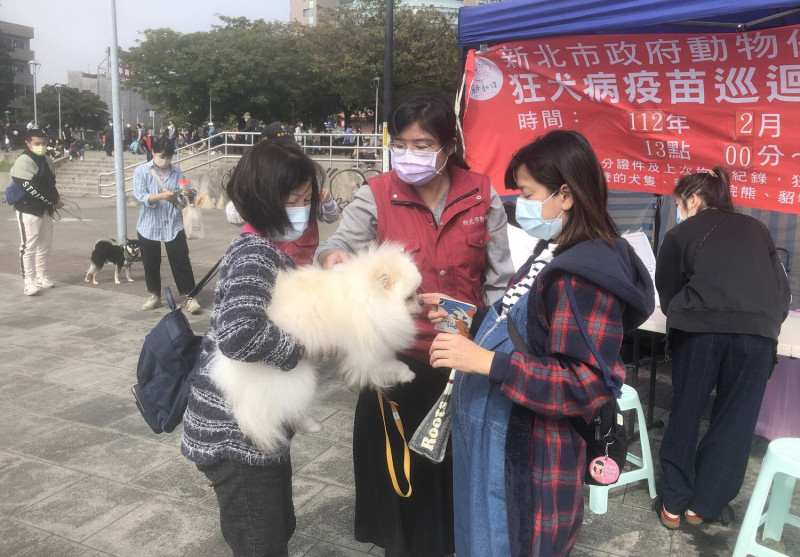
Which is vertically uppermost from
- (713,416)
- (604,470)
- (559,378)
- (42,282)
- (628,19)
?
(628,19)

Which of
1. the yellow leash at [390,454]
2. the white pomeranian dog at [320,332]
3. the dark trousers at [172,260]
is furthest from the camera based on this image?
the dark trousers at [172,260]

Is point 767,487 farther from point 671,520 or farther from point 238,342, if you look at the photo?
point 238,342

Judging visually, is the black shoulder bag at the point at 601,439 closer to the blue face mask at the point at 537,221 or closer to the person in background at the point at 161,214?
the blue face mask at the point at 537,221

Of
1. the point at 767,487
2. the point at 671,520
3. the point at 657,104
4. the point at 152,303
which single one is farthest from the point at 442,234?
the point at 152,303

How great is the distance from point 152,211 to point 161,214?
0.10 meters

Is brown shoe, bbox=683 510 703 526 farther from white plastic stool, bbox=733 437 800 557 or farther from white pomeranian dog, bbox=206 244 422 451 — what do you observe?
white pomeranian dog, bbox=206 244 422 451

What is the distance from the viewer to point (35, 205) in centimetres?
690

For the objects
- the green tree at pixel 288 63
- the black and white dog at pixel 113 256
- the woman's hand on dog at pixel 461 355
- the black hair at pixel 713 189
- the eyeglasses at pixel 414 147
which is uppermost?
the green tree at pixel 288 63

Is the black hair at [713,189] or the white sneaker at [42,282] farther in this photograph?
the white sneaker at [42,282]

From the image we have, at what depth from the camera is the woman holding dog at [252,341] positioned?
5.34ft

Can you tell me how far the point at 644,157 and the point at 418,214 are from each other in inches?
101

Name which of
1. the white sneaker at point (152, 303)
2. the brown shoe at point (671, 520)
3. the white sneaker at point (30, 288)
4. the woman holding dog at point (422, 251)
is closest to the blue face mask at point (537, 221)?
the woman holding dog at point (422, 251)

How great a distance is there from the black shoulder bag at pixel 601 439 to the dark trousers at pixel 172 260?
18.5 ft

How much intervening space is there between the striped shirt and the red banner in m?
3.60
